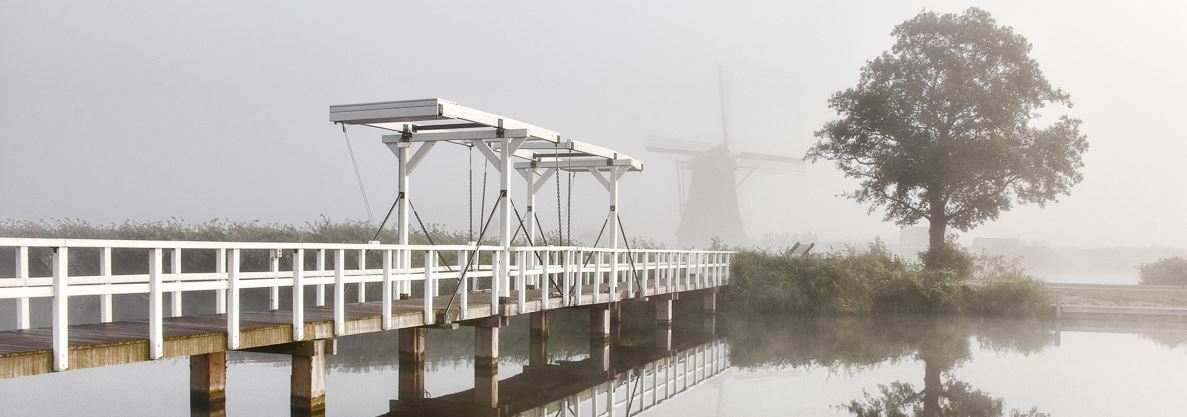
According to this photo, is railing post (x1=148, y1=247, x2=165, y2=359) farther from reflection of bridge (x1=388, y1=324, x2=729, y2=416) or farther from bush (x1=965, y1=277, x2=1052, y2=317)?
bush (x1=965, y1=277, x2=1052, y2=317)

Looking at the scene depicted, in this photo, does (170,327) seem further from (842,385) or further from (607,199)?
(607,199)

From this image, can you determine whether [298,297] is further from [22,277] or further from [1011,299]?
[1011,299]

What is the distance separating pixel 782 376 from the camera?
18.1 m

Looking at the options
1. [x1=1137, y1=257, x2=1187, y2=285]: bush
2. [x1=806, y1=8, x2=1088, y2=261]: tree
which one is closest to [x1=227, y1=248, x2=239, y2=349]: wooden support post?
[x1=806, y1=8, x2=1088, y2=261]: tree

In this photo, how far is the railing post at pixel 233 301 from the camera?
10234 millimetres

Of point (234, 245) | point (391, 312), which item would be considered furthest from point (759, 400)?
point (234, 245)

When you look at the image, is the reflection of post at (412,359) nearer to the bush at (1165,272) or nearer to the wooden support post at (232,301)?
the wooden support post at (232,301)

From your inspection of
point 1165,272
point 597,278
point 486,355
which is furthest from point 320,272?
point 1165,272

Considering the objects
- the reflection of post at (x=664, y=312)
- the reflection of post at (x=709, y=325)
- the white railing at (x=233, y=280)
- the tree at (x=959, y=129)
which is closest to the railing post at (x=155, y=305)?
the white railing at (x=233, y=280)

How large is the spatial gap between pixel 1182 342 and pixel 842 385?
1208 cm

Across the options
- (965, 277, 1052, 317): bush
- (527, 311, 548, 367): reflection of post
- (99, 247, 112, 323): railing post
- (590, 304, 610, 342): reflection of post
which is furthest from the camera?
(965, 277, 1052, 317): bush

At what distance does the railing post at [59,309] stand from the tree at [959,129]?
3070 cm

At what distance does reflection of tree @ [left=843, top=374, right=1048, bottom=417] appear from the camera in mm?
14141

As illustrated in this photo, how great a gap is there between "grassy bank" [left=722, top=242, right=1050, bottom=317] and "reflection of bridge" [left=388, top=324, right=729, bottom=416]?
340 inches
